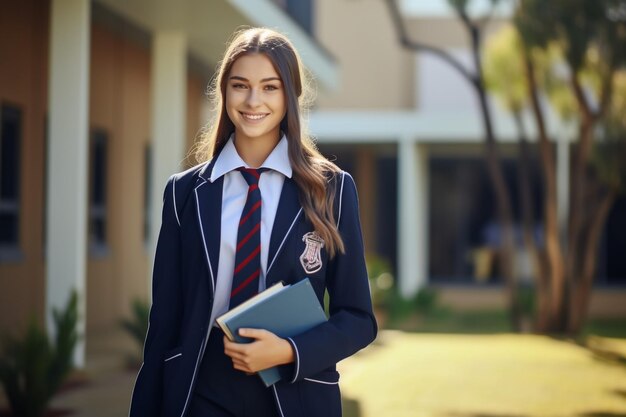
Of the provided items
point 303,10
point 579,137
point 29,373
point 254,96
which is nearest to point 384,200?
point 579,137

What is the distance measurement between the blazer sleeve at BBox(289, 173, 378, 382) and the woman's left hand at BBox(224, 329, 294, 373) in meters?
0.14

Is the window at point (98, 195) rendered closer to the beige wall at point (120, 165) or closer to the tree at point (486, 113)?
the beige wall at point (120, 165)

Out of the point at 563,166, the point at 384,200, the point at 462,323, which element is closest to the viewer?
the point at 462,323

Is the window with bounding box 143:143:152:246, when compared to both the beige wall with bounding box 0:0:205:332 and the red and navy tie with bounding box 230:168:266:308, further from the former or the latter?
the red and navy tie with bounding box 230:168:266:308

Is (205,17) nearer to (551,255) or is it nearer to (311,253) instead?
(551,255)

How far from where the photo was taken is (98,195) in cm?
1434

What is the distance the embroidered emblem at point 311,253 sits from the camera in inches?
105

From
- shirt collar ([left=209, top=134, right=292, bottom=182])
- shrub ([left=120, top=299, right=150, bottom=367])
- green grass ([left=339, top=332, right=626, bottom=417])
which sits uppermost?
shirt collar ([left=209, top=134, right=292, bottom=182])

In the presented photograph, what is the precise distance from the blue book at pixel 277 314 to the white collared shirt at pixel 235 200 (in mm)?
128

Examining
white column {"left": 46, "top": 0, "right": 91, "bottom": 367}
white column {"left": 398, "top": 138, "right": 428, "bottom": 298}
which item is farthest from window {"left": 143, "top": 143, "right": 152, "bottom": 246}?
white column {"left": 398, "top": 138, "right": 428, "bottom": 298}

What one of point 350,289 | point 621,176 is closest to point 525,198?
point 621,176

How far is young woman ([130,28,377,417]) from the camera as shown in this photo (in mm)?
2623

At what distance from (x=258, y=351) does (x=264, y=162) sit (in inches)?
20.4

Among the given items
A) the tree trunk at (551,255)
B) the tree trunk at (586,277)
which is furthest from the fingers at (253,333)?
the tree trunk at (586,277)
